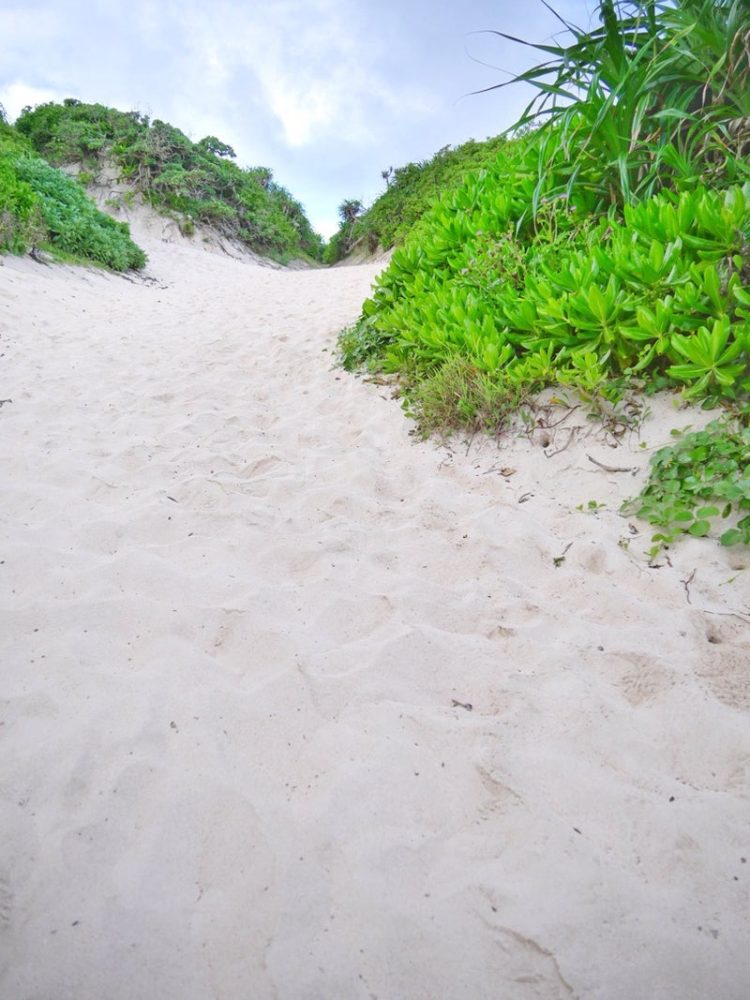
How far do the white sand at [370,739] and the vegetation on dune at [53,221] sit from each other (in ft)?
27.0

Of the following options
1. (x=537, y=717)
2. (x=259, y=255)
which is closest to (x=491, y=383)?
(x=537, y=717)

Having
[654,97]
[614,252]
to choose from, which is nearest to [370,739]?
[614,252]

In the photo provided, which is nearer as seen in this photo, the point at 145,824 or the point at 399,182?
the point at 145,824

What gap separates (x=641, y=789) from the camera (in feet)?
3.95

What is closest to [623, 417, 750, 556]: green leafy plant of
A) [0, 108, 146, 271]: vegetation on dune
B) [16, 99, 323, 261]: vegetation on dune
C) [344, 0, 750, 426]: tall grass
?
[344, 0, 750, 426]: tall grass

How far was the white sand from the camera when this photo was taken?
97 centimetres

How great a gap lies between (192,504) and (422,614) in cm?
137

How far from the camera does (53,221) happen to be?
962cm

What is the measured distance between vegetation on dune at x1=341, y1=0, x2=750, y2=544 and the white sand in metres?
0.35

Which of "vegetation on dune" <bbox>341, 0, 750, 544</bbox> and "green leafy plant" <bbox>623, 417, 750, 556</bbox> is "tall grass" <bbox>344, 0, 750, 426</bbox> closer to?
"vegetation on dune" <bbox>341, 0, 750, 544</bbox>

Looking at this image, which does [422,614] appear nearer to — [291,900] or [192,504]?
[291,900]

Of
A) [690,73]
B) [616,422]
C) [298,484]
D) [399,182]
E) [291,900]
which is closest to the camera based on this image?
[291,900]

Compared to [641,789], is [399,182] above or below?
above

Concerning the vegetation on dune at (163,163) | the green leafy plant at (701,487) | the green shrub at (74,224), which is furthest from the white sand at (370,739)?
the vegetation on dune at (163,163)
